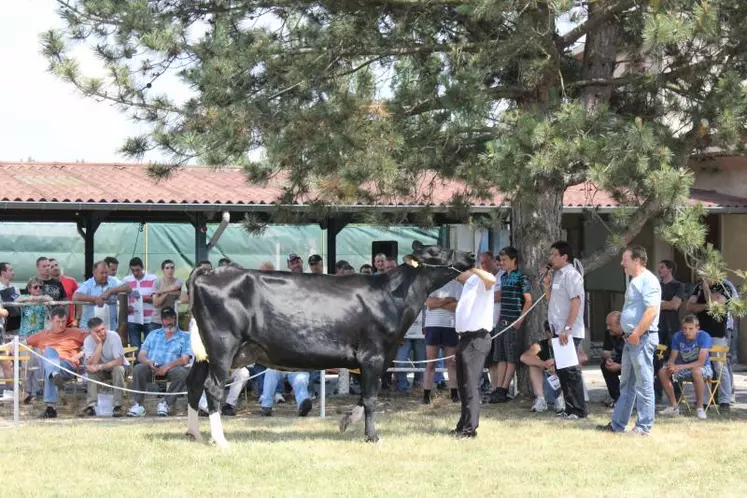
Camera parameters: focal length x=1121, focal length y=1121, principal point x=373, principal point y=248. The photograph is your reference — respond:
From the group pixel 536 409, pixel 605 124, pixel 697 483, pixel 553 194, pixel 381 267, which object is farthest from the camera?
pixel 381 267

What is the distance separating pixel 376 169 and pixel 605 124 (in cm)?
224

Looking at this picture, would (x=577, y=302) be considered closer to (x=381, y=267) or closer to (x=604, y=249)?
(x=604, y=249)

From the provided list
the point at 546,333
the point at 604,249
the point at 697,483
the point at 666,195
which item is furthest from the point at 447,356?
the point at 697,483

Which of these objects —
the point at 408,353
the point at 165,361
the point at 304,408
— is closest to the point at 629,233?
the point at 304,408

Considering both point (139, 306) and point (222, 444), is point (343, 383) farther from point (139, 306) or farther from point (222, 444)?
point (222, 444)

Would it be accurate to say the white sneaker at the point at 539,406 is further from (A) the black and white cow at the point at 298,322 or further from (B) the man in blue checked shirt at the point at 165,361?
(B) the man in blue checked shirt at the point at 165,361

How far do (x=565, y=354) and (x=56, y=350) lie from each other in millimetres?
5871

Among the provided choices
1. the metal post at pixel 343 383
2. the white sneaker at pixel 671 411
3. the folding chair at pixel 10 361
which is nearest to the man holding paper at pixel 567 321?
the white sneaker at pixel 671 411

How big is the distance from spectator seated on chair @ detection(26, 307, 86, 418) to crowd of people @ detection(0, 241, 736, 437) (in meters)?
0.02

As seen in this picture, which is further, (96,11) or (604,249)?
(604,249)

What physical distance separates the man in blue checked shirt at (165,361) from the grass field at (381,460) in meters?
0.80

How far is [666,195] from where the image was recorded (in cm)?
997

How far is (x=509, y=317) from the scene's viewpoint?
13094mm

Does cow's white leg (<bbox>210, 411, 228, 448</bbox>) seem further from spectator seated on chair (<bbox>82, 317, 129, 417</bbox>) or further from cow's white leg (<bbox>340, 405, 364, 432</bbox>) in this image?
spectator seated on chair (<bbox>82, 317, 129, 417</bbox>)
